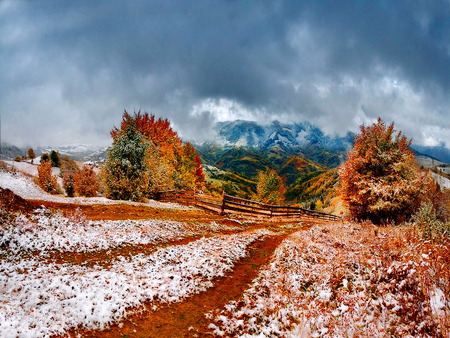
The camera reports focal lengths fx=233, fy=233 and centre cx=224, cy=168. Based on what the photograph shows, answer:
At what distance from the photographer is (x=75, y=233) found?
1114cm

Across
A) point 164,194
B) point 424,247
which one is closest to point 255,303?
point 424,247

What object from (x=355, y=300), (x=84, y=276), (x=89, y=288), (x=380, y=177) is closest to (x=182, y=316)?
(x=89, y=288)

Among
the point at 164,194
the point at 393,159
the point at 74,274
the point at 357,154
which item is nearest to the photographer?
the point at 74,274

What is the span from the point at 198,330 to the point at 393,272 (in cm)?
534

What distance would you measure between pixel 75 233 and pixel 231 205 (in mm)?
22611

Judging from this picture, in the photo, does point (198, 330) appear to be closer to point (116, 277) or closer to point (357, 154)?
point (116, 277)

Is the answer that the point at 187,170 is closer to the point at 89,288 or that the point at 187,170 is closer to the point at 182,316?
the point at 89,288

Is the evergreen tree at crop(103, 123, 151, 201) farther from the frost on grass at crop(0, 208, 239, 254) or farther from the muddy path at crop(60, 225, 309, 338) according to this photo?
the muddy path at crop(60, 225, 309, 338)

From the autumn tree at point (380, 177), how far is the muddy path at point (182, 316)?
19203 millimetres

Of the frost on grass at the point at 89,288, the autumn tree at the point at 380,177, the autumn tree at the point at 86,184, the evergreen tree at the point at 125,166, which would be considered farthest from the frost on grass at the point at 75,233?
the autumn tree at the point at 86,184

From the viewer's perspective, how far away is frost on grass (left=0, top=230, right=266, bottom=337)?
540 centimetres

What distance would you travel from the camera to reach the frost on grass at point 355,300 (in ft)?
16.1

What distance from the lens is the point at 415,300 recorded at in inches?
201

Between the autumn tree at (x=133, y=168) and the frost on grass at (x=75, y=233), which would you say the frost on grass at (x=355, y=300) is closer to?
the frost on grass at (x=75, y=233)
